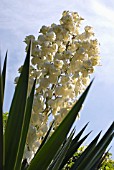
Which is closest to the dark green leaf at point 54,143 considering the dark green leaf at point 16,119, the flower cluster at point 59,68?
the dark green leaf at point 16,119

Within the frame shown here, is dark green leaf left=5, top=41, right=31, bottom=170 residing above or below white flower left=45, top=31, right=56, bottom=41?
below

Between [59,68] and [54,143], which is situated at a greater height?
[59,68]

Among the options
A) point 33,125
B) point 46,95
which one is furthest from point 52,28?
point 33,125

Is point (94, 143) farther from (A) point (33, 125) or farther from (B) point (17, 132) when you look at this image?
(B) point (17, 132)

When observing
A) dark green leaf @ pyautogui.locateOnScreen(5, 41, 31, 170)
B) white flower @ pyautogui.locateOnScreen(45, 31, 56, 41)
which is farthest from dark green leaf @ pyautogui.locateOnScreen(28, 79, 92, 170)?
white flower @ pyautogui.locateOnScreen(45, 31, 56, 41)

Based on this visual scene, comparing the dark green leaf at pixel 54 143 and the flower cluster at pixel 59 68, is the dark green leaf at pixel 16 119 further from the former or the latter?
the flower cluster at pixel 59 68

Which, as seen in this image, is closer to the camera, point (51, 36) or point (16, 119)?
point (16, 119)

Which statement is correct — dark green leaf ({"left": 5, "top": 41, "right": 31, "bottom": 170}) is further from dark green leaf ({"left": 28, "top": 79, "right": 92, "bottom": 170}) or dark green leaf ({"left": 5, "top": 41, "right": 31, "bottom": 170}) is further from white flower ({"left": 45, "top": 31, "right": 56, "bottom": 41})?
white flower ({"left": 45, "top": 31, "right": 56, "bottom": 41})

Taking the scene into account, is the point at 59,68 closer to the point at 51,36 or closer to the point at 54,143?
the point at 51,36

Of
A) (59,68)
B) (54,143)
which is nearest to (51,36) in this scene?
(59,68)

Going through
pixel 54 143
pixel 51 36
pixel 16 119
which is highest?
pixel 51 36
